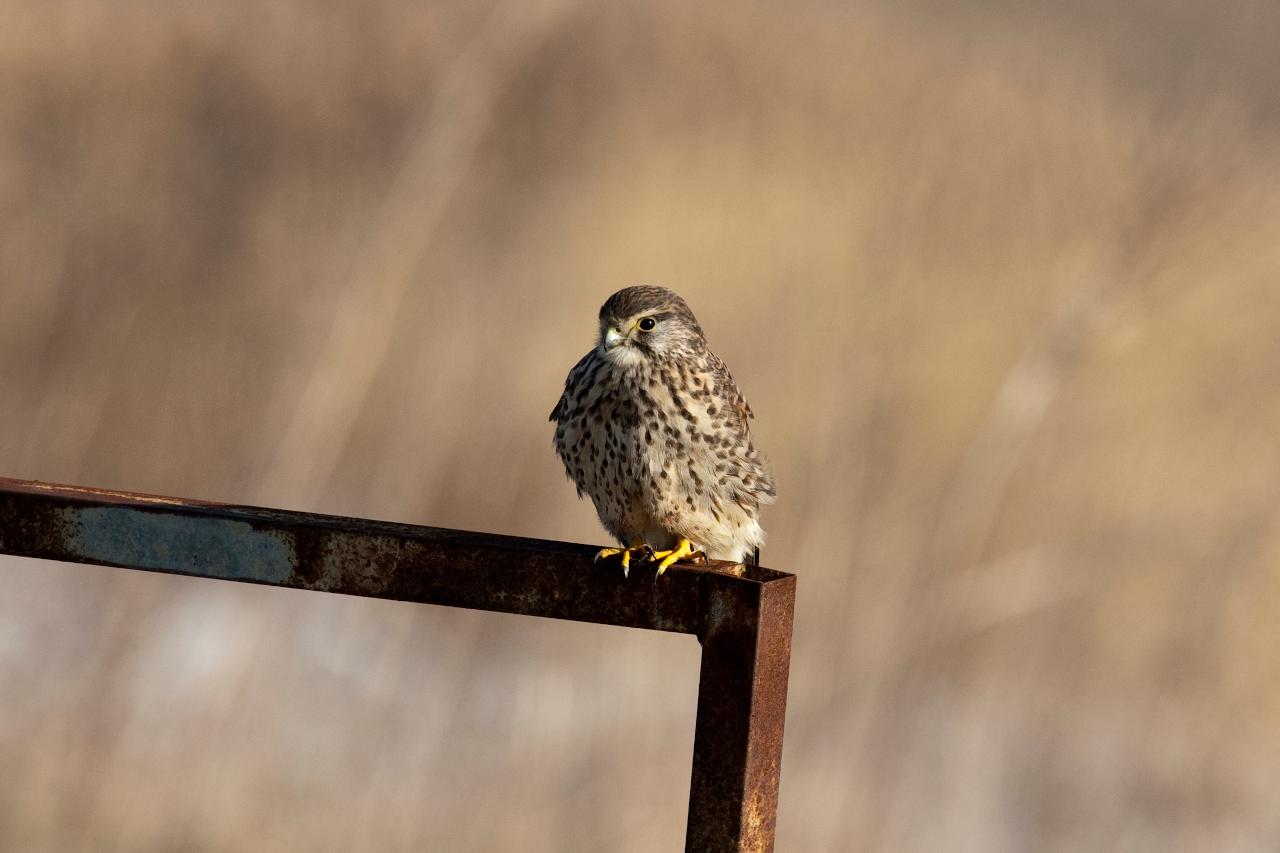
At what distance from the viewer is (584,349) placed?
558 cm

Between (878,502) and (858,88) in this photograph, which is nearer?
(878,502)

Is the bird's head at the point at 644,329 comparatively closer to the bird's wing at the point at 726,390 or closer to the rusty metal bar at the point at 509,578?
the bird's wing at the point at 726,390

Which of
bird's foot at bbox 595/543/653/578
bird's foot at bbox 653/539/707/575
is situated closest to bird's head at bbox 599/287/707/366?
bird's foot at bbox 653/539/707/575

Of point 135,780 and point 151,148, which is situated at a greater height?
point 151,148

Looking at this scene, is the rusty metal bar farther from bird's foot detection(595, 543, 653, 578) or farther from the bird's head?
the bird's head

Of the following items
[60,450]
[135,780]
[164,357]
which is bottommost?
[135,780]

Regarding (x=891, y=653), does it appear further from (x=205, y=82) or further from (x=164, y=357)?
(x=205, y=82)

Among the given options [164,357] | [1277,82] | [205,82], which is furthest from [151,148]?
[1277,82]

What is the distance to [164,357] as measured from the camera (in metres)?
5.53

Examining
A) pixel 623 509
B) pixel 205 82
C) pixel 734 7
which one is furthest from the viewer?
pixel 734 7

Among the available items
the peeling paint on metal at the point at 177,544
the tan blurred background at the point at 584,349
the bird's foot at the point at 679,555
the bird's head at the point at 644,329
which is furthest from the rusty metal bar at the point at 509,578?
the tan blurred background at the point at 584,349

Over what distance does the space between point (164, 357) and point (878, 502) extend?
2554mm

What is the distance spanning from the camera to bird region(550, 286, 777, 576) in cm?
320

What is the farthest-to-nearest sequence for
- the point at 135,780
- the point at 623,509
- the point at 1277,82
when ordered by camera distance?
the point at 1277,82, the point at 135,780, the point at 623,509
